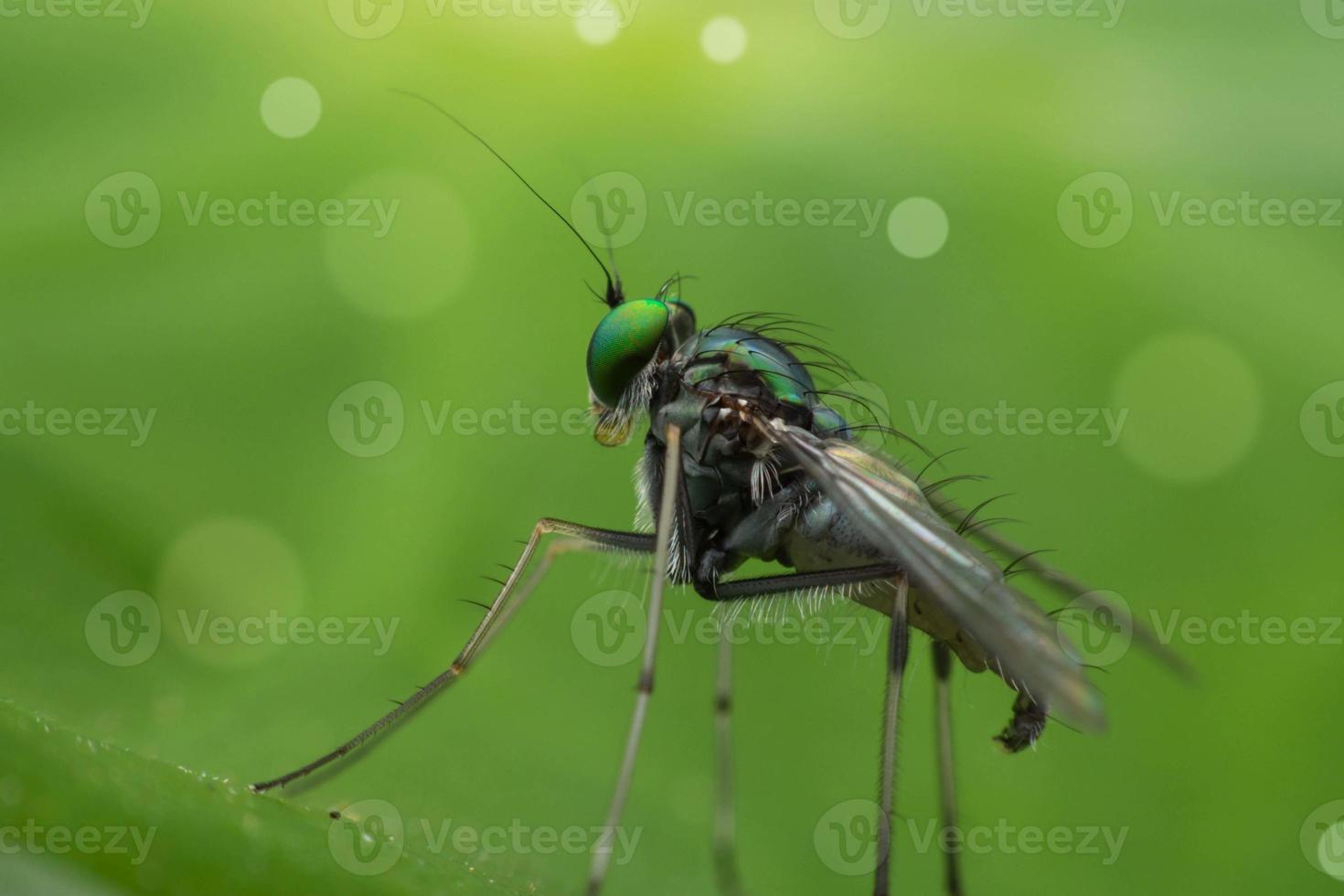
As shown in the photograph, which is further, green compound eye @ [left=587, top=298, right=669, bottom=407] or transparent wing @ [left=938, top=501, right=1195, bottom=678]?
green compound eye @ [left=587, top=298, right=669, bottom=407]

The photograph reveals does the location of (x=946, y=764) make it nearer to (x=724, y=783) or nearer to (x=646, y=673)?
(x=724, y=783)

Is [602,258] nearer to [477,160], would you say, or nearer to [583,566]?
[477,160]

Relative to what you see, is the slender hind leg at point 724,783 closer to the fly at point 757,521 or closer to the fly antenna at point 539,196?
the fly at point 757,521

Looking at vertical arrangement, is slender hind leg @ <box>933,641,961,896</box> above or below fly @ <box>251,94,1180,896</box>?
below

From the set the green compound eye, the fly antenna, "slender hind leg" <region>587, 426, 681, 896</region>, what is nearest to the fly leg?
"slender hind leg" <region>587, 426, 681, 896</region>

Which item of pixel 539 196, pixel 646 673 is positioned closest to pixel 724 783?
pixel 646 673

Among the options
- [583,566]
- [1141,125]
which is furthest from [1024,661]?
[1141,125]

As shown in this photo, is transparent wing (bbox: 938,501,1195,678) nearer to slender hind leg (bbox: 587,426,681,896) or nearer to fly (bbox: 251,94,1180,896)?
fly (bbox: 251,94,1180,896)
